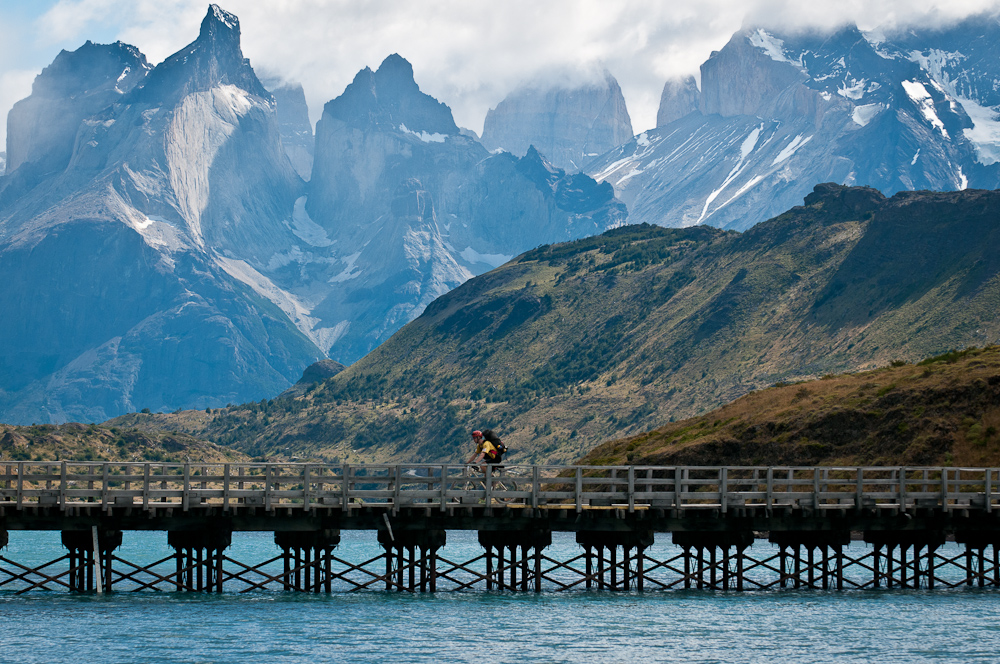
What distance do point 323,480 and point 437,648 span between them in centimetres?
1086

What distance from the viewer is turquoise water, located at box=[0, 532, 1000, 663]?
148 feet

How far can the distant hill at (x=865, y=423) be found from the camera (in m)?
96.2

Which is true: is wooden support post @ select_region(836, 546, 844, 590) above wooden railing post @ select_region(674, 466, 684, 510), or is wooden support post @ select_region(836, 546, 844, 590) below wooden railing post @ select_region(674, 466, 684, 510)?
below

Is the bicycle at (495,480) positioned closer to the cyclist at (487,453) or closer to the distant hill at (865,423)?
the cyclist at (487,453)

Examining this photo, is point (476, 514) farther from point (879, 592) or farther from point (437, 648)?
point (879, 592)

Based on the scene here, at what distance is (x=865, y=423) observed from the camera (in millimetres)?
107688

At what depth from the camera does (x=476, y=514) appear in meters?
53.3

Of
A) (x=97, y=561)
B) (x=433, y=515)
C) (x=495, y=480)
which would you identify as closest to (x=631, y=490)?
(x=495, y=480)

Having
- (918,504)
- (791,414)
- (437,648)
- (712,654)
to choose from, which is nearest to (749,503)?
(918,504)

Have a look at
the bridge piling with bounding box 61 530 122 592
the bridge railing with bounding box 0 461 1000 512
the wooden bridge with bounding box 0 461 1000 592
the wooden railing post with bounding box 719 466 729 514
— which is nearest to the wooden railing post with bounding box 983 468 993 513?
the bridge railing with bounding box 0 461 1000 512

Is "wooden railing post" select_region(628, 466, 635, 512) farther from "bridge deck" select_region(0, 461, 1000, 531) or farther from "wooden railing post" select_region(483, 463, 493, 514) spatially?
"wooden railing post" select_region(483, 463, 493, 514)

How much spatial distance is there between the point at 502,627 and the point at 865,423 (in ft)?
214

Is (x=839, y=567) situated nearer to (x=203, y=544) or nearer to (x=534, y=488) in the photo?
(x=534, y=488)

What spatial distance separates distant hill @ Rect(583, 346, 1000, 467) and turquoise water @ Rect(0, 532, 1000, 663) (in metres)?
37.5
